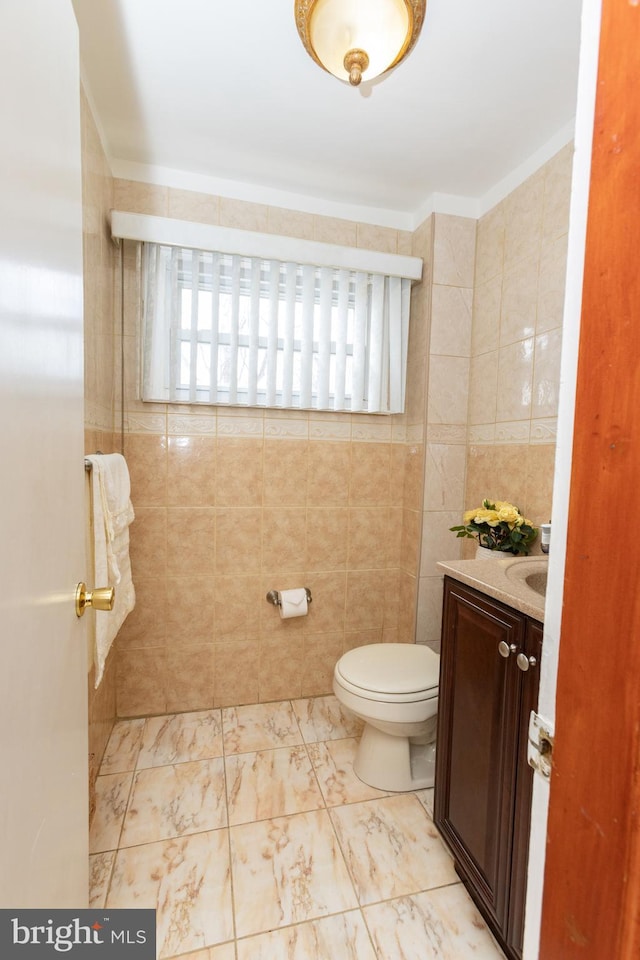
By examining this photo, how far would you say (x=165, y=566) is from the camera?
1929 mm

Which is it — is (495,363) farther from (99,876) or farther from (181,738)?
(99,876)

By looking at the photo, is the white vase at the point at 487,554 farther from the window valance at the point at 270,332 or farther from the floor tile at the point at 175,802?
the floor tile at the point at 175,802

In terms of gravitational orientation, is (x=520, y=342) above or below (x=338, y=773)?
above

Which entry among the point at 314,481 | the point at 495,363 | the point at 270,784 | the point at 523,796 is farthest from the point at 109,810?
the point at 495,363

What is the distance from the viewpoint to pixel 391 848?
1337 millimetres

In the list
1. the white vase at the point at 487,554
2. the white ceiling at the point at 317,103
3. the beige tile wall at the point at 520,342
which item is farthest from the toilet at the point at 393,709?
the white ceiling at the point at 317,103

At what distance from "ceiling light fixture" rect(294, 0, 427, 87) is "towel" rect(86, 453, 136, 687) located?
129 centimetres

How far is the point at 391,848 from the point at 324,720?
669 millimetres

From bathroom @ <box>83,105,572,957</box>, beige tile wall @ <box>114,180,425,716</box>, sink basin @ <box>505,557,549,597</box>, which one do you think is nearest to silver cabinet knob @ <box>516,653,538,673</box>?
sink basin @ <box>505,557,549,597</box>

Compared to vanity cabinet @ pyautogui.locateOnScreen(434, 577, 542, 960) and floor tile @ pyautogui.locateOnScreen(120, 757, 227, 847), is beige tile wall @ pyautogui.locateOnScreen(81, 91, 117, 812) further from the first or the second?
vanity cabinet @ pyautogui.locateOnScreen(434, 577, 542, 960)

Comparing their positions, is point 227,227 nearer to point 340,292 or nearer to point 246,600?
point 340,292

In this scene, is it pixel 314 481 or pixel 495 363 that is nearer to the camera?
pixel 495 363

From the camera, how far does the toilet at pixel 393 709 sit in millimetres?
1479

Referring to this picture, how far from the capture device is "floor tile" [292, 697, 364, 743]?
188 centimetres
